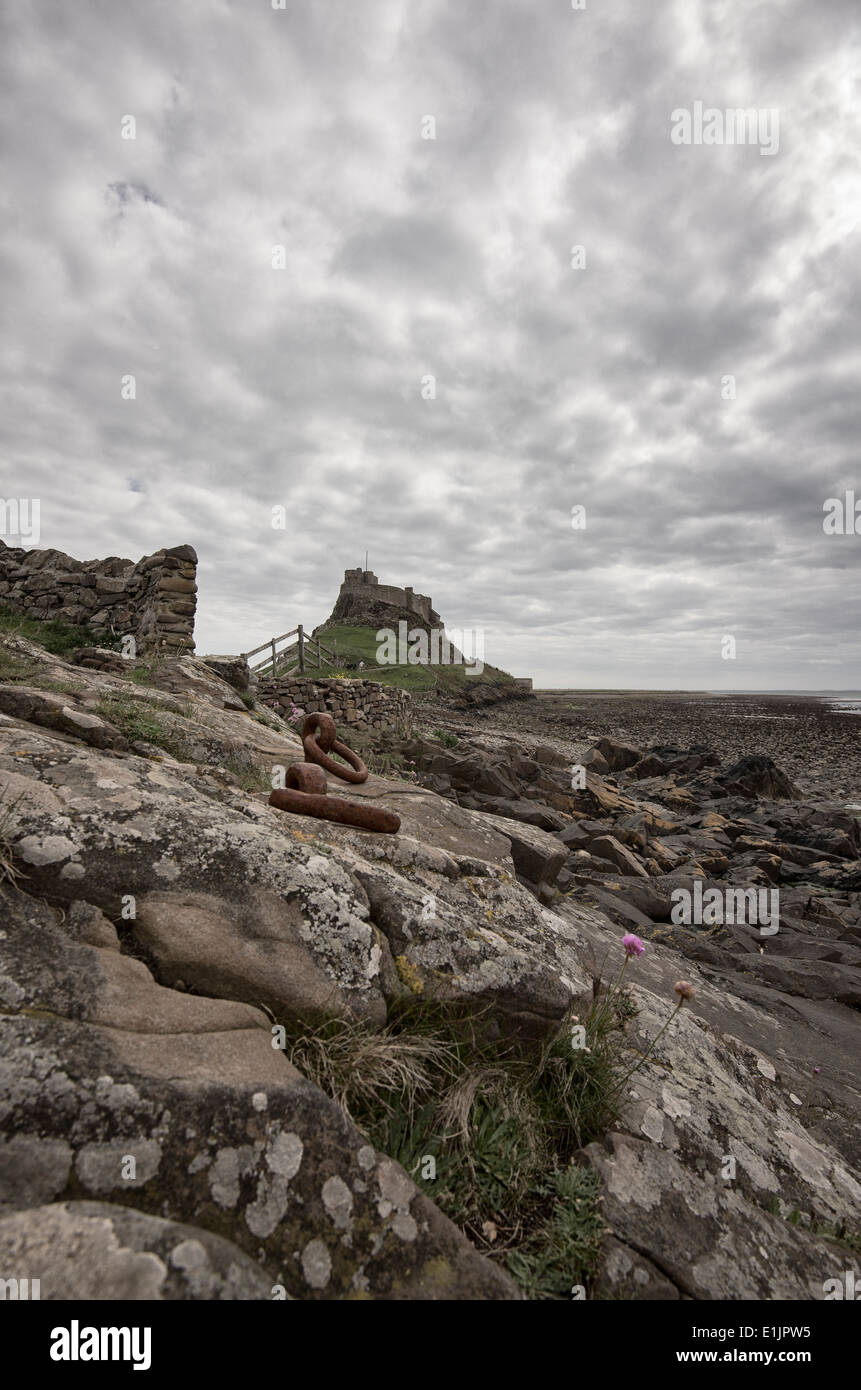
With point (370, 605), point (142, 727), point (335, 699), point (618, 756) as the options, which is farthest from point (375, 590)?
point (142, 727)

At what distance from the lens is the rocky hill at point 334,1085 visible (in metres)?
1.83

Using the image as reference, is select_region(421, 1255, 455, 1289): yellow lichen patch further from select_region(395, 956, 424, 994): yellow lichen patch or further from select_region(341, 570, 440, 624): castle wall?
select_region(341, 570, 440, 624): castle wall

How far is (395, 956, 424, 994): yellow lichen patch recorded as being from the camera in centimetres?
301

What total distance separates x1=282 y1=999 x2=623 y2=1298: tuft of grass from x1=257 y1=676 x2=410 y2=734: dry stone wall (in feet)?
49.8

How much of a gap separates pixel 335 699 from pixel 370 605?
185ft

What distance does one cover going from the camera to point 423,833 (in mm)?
5461

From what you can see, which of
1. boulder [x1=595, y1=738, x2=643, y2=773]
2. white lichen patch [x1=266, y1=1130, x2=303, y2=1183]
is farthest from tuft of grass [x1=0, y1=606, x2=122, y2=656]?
boulder [x1=595, y1=738, x2=643, y2=773]

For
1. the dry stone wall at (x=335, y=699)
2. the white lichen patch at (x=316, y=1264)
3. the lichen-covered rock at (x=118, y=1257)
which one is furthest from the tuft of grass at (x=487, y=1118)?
the dry stone wall at (x=335, y=699)

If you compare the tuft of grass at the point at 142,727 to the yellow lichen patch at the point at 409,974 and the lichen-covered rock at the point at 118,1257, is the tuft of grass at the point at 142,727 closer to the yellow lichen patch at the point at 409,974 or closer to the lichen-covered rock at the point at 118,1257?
the yellow lichen patch at the point at 409,974

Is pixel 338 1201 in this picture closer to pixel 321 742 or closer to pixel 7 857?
pixel 7 857

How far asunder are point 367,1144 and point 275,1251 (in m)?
0.44

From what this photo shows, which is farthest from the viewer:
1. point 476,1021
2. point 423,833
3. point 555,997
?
point 423,833

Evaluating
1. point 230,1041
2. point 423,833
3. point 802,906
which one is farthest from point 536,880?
point 802,906
